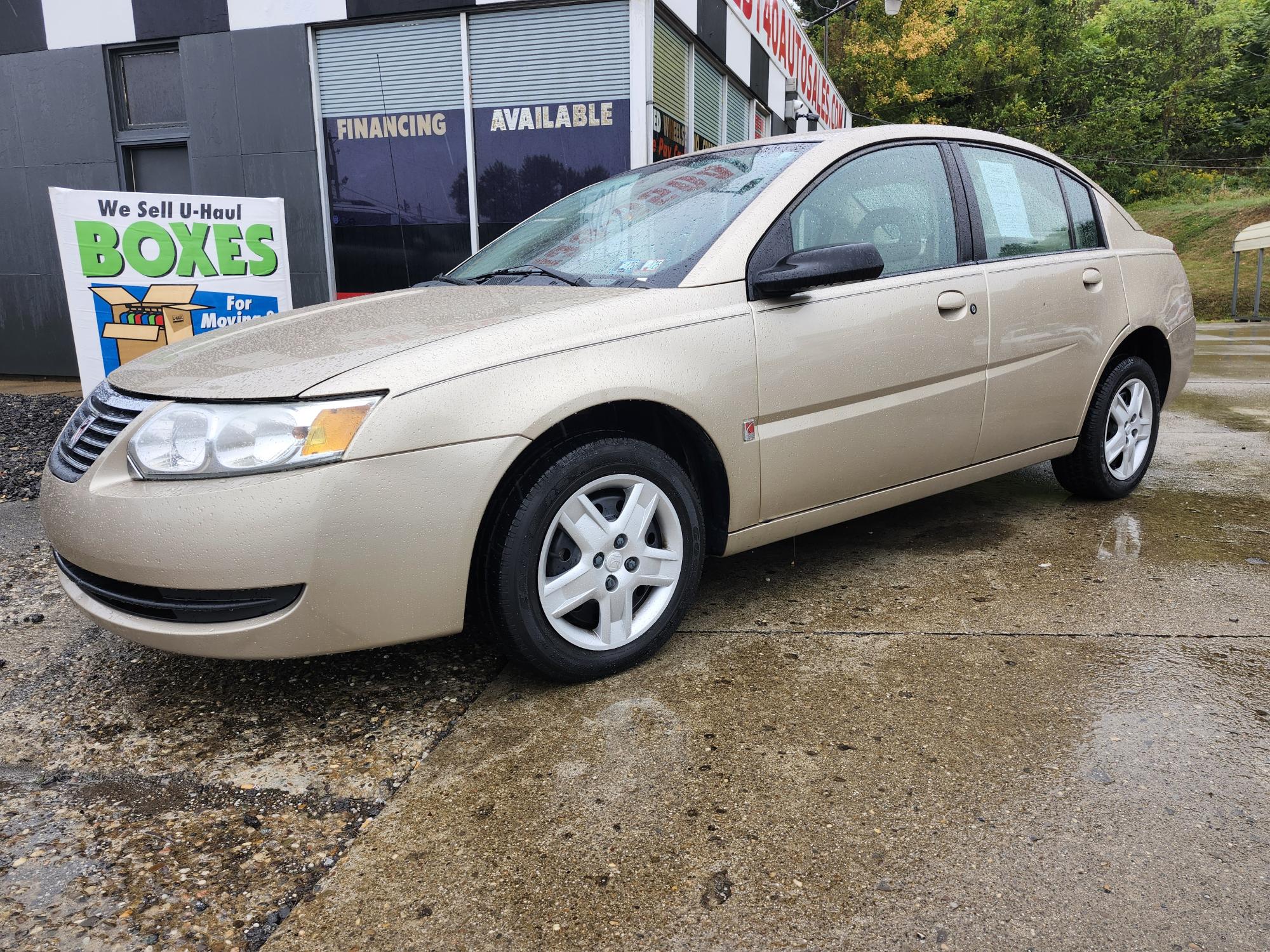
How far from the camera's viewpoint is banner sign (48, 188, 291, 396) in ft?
18.6

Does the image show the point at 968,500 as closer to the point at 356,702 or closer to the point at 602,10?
the point at 356,702

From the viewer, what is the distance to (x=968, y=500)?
4.51 metres

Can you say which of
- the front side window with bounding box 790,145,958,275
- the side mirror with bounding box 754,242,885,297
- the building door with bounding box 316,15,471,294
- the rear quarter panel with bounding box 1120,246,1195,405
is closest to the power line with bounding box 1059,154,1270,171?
the building door with bounding box 316,15,471,294

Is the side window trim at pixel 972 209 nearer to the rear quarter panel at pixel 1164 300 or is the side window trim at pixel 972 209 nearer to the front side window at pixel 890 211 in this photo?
the front side window at pixel 890 211

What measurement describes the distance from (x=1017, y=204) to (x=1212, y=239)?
32.6 metres

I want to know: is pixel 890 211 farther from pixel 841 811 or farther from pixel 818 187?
pixel 841 811

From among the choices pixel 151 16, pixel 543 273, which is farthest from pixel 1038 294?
pixel 151 16

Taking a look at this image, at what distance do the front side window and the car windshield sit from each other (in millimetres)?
181

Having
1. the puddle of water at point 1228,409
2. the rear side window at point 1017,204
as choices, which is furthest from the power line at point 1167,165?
the rear side window at point 1017,204

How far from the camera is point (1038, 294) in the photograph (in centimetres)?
362

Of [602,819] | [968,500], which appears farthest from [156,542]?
[968,500]

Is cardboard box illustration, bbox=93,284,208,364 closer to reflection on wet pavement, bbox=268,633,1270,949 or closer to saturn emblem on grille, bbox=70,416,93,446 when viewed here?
saturn emblem on grille, bbox=70,416,93,446

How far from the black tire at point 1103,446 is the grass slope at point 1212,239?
70.6 ft

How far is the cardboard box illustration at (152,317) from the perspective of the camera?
5.76 metres
